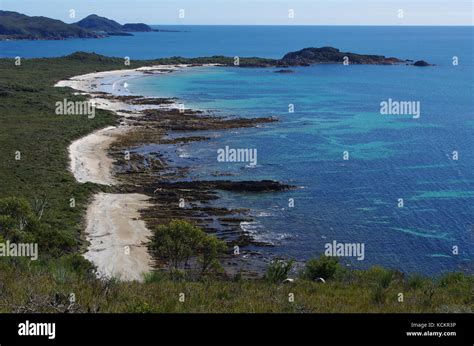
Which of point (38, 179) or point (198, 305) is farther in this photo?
point (38, 179)

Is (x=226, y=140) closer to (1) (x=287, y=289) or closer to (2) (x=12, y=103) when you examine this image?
(2) (x=12, y=103)

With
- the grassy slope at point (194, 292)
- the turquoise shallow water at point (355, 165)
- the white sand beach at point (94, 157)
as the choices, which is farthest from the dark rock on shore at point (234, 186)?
the grassy slope at point (194, 292)

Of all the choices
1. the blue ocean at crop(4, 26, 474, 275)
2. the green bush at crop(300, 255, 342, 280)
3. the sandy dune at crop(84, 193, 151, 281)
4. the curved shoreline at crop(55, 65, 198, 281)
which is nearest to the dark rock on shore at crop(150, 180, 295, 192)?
the blue ocean at crop(4, 26, 474, 275)

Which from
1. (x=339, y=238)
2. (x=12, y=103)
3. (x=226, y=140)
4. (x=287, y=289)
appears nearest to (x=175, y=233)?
(x=287, y=289)

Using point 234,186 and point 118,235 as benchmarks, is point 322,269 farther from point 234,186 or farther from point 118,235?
point 234,186

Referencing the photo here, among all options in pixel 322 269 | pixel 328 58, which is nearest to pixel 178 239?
pixel 322 269

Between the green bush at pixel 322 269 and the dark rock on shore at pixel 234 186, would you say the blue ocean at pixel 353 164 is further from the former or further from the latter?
the green bush at pixel 322 269

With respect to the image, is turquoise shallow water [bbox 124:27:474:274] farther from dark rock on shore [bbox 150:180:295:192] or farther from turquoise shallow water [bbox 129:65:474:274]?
dark rock on shore [bbox 150:180:295:192]
